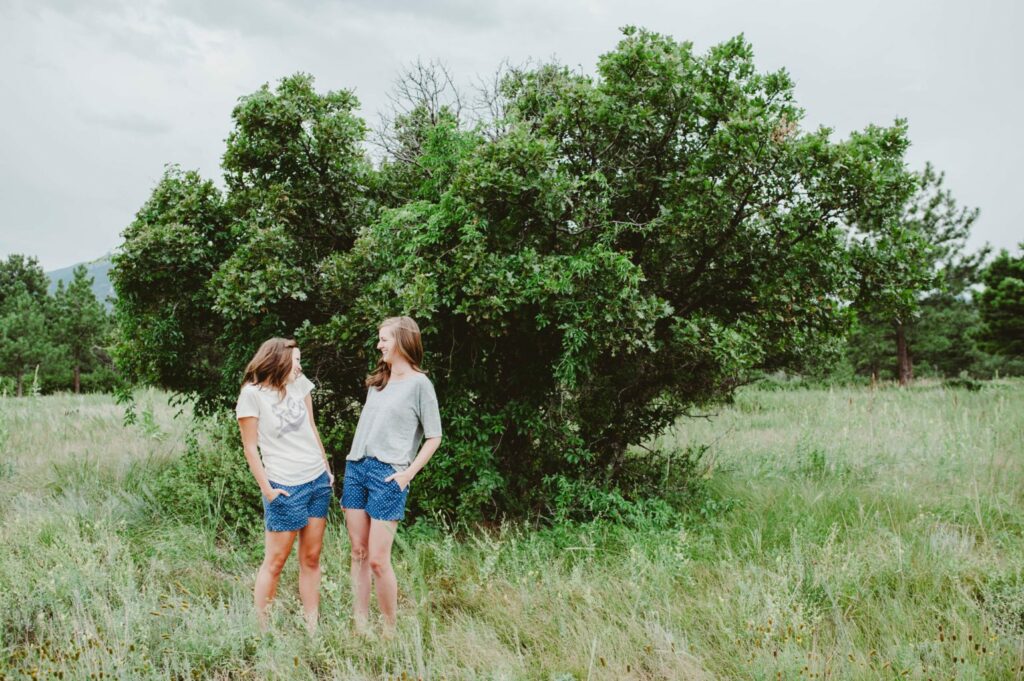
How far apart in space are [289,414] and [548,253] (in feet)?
9.55

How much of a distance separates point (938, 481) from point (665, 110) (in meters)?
4.65

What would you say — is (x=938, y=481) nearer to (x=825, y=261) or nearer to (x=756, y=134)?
(x=825, y=261)

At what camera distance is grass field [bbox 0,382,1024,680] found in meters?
3.51

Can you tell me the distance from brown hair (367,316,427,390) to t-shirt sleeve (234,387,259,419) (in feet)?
2.27

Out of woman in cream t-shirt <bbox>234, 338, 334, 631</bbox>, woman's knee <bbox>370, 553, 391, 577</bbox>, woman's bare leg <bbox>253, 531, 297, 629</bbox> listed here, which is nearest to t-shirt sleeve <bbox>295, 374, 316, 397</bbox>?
woman in cream t-shirt <bbox>234, 338, 334, 631</bbox>

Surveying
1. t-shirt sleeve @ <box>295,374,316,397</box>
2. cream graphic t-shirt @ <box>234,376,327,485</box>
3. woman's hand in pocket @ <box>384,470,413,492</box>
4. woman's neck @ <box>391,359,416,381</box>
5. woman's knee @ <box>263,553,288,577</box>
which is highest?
woman's neck @ <box>391,359,416,381</box>

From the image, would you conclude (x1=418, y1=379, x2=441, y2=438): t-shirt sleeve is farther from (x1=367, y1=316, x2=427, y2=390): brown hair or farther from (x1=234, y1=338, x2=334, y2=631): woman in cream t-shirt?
(x1=234, y1=338, x2=334, y2=631): woman in cream t-shirt

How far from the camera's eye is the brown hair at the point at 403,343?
4.04 metres

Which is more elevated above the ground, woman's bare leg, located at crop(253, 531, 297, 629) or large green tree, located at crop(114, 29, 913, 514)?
large green tree, located at crop(114, 29, 913, 514)

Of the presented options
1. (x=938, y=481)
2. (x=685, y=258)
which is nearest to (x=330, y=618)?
(x=685, y=258)

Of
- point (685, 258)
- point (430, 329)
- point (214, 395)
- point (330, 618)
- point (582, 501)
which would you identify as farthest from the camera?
point (214, 395)

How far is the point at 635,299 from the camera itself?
547 cm

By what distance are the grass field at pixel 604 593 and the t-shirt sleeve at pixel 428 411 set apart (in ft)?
3.36

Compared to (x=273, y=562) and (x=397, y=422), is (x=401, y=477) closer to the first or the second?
(x=397, y=422)
